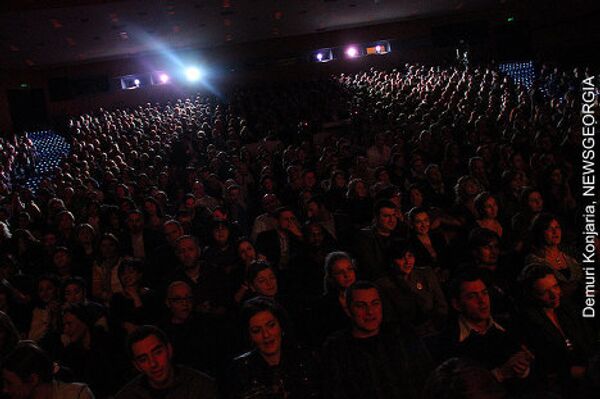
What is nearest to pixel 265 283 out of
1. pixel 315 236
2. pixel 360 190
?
pixel 315 236

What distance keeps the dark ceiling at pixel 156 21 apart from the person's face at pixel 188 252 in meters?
6.98

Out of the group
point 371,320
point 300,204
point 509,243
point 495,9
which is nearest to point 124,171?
point 300,204

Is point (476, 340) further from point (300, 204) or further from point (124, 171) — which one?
point (124, 171)

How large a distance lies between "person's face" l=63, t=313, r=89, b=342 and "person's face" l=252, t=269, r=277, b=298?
1.22m

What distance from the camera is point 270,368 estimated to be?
106 inches

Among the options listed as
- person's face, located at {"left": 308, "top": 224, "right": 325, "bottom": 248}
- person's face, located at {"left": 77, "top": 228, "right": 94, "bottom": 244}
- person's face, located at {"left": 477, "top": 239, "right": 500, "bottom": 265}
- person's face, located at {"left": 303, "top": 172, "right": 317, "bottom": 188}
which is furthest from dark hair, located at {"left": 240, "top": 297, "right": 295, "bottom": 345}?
person's face, located at {"left": 303, "top": 172, "right": 317, "bottom": 188}

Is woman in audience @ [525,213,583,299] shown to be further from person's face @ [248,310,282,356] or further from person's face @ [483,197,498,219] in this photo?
person's face @ [248,310,282,356]

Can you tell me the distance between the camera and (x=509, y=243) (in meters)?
4.41

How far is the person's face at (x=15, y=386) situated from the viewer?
269 cm

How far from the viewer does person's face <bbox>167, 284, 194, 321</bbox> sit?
11.2ft

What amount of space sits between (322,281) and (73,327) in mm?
1956

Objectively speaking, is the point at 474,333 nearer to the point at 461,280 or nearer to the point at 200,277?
the point at 461,280

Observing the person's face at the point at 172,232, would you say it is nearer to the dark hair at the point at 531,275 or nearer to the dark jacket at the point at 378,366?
the dark jacket at the point at 378,366

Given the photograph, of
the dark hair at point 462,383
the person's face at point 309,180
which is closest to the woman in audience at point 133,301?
the dark hair at point 462,383
